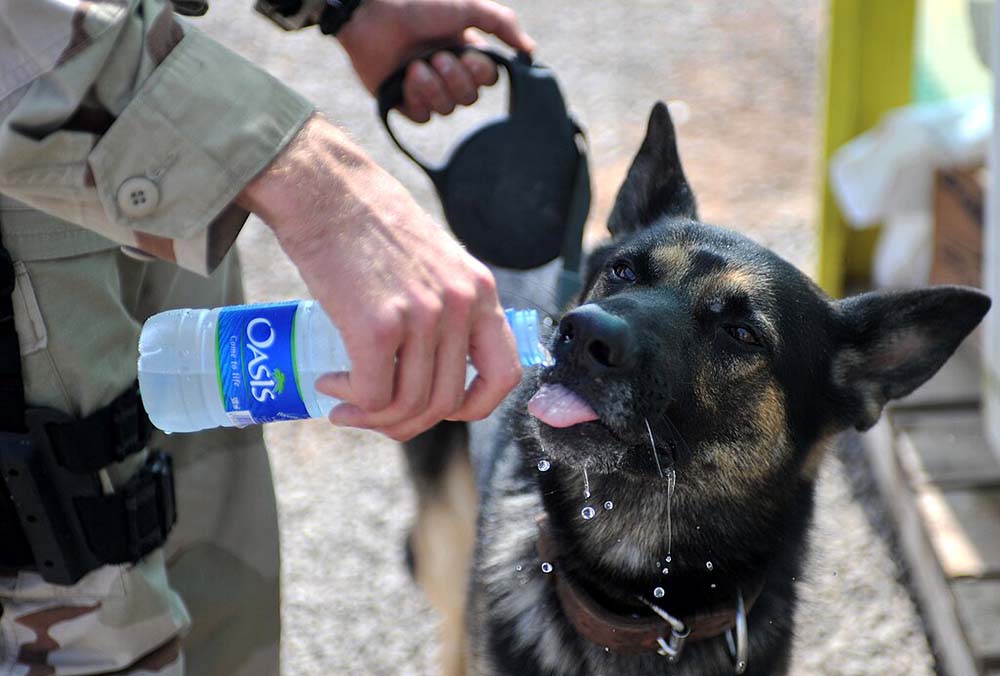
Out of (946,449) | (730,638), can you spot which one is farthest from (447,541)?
(946,449)

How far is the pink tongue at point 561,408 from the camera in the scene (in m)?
1.90

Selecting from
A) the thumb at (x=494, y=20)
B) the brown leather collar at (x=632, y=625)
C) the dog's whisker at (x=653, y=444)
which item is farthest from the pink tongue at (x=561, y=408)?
the thumb at (x=494, y=20)

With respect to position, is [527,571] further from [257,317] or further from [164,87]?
[164,87]

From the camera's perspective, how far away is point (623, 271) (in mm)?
2297

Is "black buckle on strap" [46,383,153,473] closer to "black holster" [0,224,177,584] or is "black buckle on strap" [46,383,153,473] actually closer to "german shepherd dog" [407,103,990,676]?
"black holster" [0,224,177,584]

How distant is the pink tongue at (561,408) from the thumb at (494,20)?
3.53 feet

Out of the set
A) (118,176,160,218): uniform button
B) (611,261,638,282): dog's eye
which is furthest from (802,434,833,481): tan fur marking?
(118,176,160,218): uniform button

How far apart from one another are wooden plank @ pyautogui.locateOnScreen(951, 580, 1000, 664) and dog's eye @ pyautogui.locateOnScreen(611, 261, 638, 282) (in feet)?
4.82

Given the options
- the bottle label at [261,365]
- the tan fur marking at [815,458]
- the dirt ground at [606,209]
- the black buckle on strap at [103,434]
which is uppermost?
the bottle label at [261,365]

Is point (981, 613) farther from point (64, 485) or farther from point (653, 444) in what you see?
point (64, 485)

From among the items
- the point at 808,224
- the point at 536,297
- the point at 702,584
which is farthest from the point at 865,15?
the point at 702,584

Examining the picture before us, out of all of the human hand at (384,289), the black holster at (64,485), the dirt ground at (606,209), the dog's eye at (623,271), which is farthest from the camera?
the dirt ground at (606,209)

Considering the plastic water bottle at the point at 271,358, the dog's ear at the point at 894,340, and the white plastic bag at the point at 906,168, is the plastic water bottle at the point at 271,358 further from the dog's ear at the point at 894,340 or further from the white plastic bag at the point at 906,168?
the white plastic bag at the point at 906,168

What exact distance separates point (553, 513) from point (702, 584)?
1.12 feet
